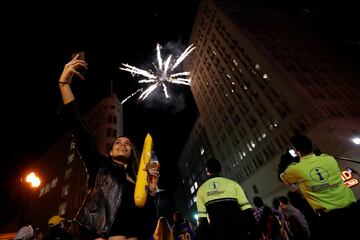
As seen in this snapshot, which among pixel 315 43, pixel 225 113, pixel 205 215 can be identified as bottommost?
pixel 205 215

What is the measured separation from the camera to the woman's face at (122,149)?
2.88m

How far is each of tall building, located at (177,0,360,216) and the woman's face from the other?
3668cm

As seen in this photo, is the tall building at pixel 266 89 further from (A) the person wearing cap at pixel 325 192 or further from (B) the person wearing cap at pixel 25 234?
(B) the person wearing cap at pixel 25 234

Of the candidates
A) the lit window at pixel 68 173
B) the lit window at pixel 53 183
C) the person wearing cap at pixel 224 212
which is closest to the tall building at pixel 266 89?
the person wearing cap at pixel 224 212

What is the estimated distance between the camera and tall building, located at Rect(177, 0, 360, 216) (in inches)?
1566

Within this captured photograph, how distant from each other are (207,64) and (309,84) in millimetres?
32145

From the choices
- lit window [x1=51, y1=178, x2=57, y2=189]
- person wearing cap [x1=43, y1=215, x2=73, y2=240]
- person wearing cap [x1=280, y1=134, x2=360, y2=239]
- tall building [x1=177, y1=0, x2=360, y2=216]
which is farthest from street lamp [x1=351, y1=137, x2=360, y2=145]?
lit window [x1=51, y1=178, x2=57, y2=189]

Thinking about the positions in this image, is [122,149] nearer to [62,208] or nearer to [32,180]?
[32,180]

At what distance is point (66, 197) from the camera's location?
146 feet

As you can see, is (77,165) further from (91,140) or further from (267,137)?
(91,140)

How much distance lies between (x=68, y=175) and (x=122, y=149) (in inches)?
2071

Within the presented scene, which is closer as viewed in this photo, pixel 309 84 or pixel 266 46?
pixel 309 84

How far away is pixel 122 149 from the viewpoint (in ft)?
9.54

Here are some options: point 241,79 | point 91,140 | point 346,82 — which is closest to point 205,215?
point 91,140
